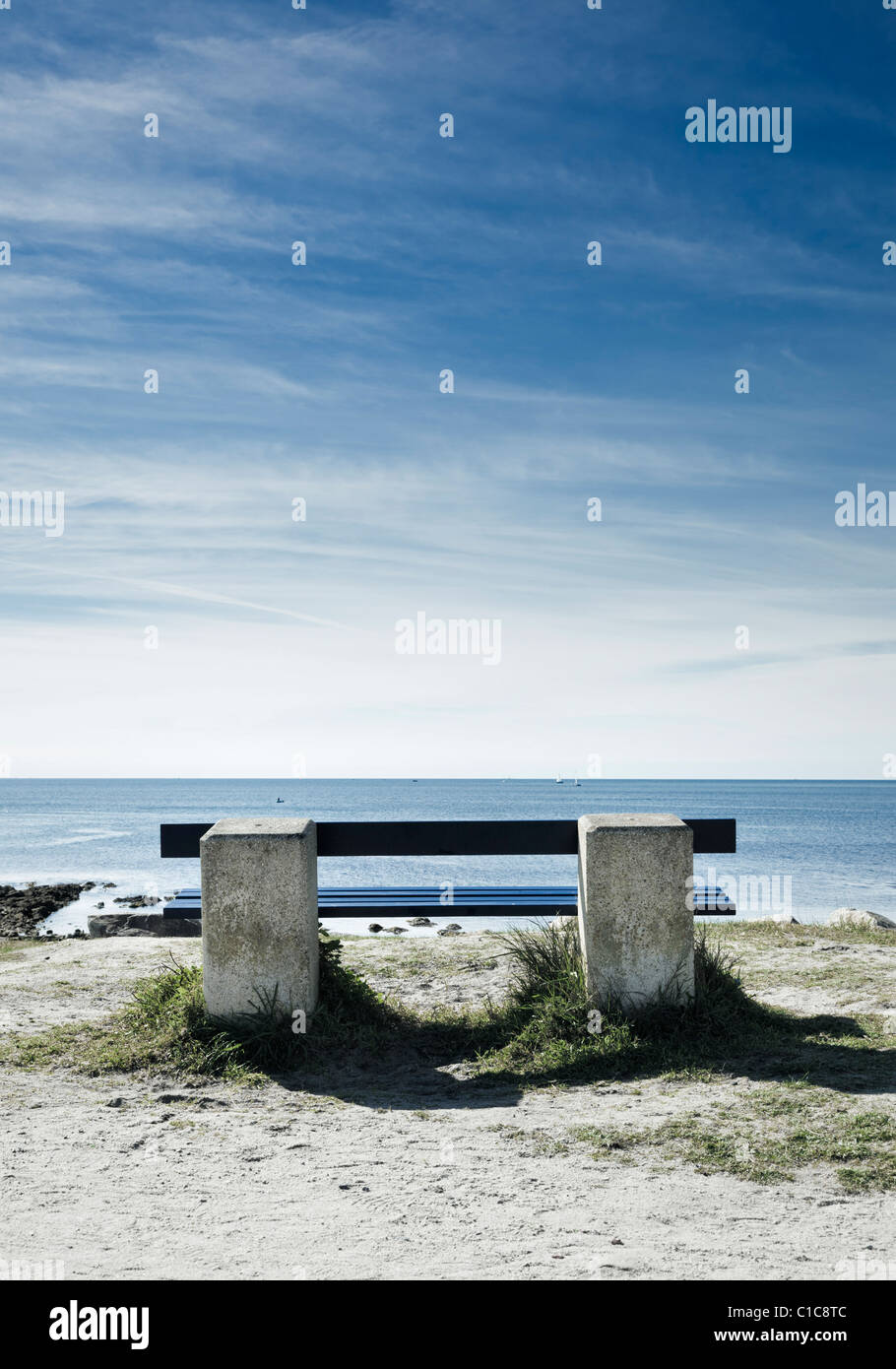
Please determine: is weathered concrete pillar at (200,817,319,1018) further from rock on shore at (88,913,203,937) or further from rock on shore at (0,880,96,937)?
rock on shore at (0,880,96,937)

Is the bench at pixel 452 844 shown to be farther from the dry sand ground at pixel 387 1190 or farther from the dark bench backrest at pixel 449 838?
the dry sand ground at pixel 387 1190

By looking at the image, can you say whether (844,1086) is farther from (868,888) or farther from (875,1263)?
(868,888)

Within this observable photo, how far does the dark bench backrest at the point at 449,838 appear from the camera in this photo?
6.72 m

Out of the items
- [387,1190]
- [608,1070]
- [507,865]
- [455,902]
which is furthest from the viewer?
[507,865]

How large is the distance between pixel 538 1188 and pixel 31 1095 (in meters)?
2.89

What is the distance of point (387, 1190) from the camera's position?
13.4 ft

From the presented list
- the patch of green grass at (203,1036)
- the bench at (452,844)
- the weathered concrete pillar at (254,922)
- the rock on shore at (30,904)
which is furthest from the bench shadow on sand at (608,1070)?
the rock on shore at (30,904)

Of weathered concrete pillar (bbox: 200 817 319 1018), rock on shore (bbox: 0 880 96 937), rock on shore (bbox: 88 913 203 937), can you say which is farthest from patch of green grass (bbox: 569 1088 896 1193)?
rock on shore (bbox: 0 880 96 937)

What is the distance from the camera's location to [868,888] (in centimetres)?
2969

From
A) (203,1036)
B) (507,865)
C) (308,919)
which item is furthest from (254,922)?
(507,865)

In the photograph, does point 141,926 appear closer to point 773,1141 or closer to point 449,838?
point 449,838

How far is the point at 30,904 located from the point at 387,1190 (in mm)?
20986

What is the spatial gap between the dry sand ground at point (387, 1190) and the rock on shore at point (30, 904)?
13.4m
